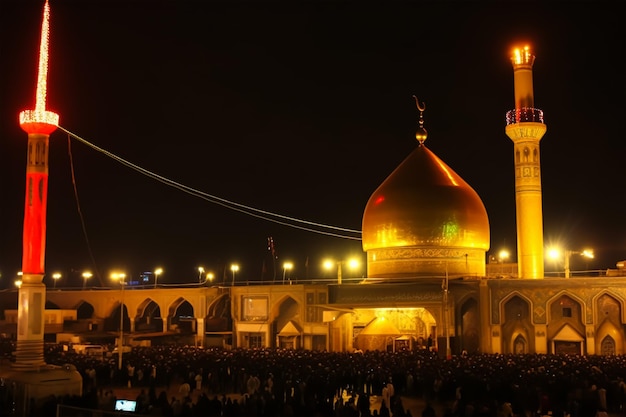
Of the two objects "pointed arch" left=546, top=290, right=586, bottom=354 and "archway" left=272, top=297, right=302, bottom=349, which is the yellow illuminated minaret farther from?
"archway" left=272, top=297, right=302, bottom=349

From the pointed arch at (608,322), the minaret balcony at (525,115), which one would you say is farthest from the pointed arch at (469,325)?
the minaret balcony at (525,115)

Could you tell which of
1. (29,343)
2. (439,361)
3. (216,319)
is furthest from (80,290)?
(439,361)

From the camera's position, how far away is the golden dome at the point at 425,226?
3412cm

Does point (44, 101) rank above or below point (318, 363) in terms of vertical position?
above

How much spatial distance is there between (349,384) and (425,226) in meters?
16.1

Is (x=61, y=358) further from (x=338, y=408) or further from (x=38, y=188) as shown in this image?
(x=338, y=408)

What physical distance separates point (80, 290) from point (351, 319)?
702 inches

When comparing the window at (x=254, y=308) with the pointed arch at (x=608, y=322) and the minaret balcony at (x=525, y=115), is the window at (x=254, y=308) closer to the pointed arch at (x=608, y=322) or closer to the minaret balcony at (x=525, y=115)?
the minaret balcony at (x=525, y=115)

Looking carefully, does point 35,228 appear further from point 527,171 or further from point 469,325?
point 527,171

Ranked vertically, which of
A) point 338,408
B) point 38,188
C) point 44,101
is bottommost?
point 338,408

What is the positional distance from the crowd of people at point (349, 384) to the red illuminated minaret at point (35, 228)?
1.81m

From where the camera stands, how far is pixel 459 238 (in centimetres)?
3434

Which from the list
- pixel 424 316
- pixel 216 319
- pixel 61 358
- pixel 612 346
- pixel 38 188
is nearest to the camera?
pixel 38 188

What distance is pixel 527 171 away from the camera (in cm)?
3331
